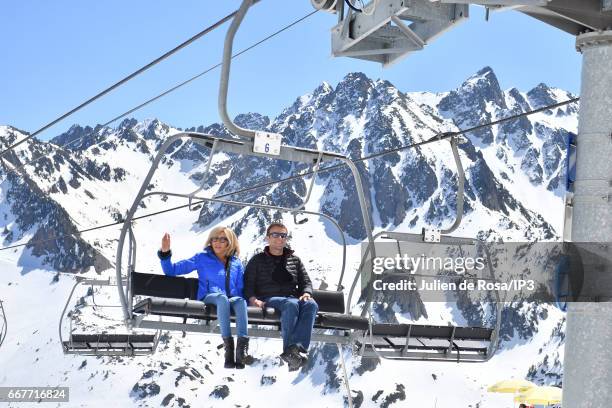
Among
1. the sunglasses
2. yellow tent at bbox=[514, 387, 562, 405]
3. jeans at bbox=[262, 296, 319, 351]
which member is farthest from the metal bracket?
yellow tent at bbox=[514, 387, 562, 405]

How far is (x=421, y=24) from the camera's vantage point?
450 cm

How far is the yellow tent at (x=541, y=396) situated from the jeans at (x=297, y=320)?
65.6 feet

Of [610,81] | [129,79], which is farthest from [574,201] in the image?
[129,79]

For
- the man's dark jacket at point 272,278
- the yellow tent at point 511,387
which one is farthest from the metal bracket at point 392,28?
the yellow tent at point 511,387

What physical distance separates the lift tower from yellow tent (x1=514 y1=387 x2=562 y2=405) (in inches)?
887

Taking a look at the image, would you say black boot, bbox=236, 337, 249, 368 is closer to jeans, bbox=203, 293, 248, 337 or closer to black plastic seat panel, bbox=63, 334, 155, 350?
jeans, bbox=203, 293, 248, 337

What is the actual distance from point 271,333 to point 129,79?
2.43 m

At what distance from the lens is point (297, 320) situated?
7.38 meters

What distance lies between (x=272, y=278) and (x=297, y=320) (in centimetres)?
61

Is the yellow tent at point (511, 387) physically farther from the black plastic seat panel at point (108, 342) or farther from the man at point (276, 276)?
the man at point (276, 276)

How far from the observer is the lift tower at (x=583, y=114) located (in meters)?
4.32

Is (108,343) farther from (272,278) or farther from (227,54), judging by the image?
(227,54)

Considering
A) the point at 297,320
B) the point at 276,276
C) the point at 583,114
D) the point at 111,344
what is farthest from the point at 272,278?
the point at 111,344

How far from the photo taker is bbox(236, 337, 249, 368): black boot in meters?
7.05
